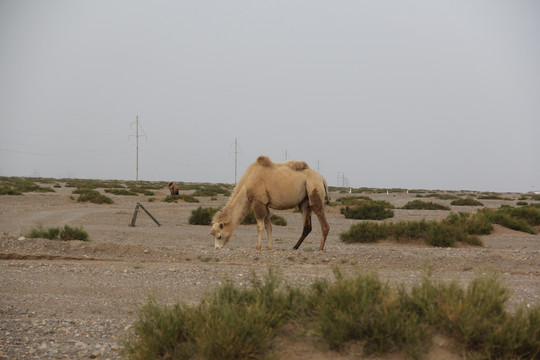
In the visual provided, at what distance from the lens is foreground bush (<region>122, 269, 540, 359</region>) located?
4.41 m

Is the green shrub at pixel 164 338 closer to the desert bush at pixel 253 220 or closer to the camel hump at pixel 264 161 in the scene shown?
the camel hump at pixel 264 161

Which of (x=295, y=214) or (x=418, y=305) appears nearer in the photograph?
Result: (x=418, y=305)

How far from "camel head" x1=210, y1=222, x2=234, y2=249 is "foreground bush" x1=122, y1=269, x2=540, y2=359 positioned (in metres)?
8.31

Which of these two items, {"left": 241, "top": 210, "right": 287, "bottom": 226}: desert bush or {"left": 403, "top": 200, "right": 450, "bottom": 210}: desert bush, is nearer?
{"left": 241, "top": 210, "right": 287, "bottom": 226}: desert bush

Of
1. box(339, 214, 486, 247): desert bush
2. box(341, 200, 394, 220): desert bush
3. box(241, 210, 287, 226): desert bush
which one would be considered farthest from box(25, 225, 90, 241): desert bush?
box(341, 200, 394, 220): desert bush

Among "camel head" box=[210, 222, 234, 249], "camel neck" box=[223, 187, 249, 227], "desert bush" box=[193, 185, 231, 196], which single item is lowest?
"camel head" box=[210, 222, 234, 249]

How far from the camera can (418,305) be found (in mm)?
4875

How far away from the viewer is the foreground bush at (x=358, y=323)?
4.41 meters

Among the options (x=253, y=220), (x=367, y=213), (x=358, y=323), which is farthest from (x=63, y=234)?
(x=367, y=213)

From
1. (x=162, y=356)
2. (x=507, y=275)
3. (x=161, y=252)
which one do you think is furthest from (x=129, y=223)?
(x=162, y=356)

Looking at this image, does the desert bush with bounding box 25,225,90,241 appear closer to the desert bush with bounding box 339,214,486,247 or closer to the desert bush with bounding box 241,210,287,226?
the desert bush with bounding box 339,214,486,247

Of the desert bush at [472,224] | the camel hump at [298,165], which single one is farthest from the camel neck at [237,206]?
the desert bush at [472,224]

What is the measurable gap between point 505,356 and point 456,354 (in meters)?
0.41

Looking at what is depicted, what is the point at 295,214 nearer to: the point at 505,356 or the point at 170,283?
the point at 170,283
